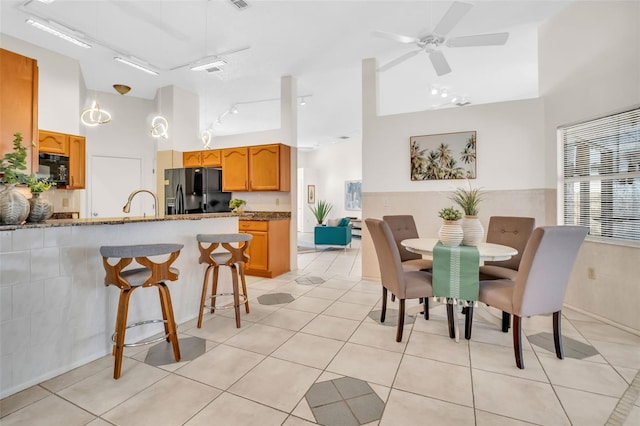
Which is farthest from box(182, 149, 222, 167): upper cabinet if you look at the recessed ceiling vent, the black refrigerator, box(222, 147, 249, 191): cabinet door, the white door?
the recessed ceiling vent

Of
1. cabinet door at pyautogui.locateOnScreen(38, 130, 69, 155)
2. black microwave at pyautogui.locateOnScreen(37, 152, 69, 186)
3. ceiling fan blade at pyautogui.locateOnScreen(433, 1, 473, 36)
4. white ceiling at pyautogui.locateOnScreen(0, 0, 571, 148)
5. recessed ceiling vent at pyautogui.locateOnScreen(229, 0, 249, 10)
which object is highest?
white ceiling at pyautogui.locateOnScreen(0, 0, 571, 148)

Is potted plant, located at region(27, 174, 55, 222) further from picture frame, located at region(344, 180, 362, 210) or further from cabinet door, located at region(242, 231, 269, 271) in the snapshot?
picture frame, located at region(344, 180, 362, 210)

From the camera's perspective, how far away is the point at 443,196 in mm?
4012

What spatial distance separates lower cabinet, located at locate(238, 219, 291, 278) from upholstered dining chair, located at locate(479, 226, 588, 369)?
10.4 feet

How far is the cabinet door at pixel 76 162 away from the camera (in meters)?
4.17

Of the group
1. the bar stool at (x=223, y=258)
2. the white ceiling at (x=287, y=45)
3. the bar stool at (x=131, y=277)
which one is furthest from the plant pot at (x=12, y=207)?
the white ceiling at (x=287, y=45)

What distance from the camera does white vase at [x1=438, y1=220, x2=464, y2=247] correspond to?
99.9 inches

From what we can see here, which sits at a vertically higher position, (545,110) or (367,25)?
(367,25)

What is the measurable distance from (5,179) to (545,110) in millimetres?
Answer: 5020

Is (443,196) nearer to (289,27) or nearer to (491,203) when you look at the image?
(491,203)

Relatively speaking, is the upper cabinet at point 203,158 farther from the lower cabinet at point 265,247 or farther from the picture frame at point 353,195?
the picture frame at point 353,195

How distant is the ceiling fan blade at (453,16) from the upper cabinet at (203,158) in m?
3.97

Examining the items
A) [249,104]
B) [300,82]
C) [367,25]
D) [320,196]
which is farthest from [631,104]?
[320,196]

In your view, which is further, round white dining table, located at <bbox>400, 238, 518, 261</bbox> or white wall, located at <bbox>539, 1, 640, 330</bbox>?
white wall, located at <bbox>539, 1, 640, 330</bbox>
